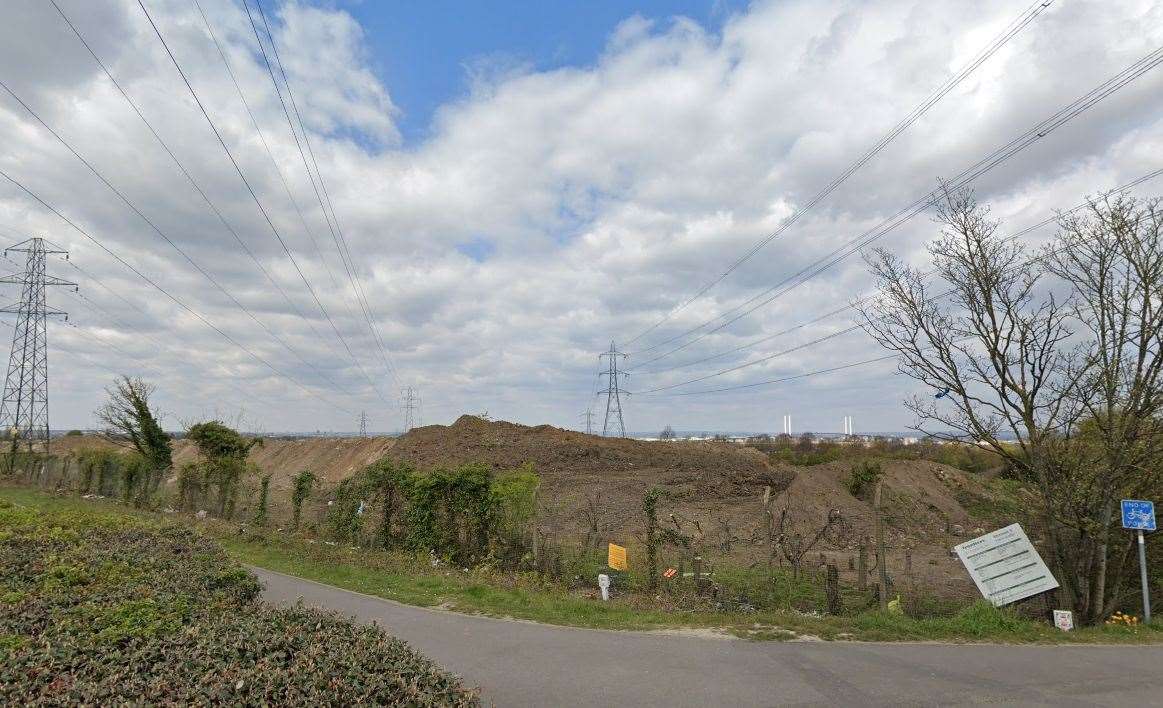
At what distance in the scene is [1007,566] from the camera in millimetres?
11539

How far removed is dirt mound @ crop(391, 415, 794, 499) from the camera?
3519cm

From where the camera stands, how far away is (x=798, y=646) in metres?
8.59

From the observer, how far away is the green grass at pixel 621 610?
9.43m

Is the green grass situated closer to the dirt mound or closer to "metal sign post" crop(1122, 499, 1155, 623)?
"metal sign post" crop(1122, 499, 1155, 623)

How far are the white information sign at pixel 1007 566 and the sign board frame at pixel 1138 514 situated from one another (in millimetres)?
1438

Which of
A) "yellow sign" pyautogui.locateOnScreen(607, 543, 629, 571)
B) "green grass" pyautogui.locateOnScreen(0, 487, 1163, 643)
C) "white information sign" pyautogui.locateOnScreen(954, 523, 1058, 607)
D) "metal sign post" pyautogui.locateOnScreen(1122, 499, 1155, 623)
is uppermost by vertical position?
"metal sign post" pyautogui.locateOnScreen(1122, 499, 1155, 623)

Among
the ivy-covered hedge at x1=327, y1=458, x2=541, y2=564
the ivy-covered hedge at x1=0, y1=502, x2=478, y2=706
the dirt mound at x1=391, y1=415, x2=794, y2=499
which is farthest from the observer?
the dirt mound at x1=391, y1=415, x2=794, y2=499

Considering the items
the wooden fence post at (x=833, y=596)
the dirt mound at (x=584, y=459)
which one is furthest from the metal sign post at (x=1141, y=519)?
the dirt mound at (x=584, y=459)

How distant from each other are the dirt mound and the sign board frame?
23413mm

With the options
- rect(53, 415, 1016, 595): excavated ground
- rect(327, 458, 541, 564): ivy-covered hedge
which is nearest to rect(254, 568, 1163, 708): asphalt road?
rect(327, 458, 541, 564): ivy-covered hedge

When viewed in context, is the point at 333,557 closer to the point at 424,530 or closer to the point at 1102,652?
the point at 424,530

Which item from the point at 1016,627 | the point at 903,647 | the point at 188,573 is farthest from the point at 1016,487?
the point at 188,573

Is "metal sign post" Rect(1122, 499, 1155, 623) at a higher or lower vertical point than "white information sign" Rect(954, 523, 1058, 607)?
higher

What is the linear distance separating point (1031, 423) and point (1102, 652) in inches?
190
